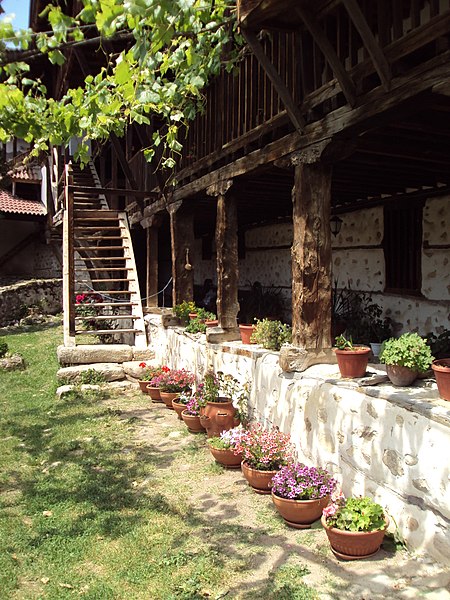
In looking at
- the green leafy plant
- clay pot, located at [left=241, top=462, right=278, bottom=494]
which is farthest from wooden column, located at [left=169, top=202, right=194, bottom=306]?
the green leafy plant

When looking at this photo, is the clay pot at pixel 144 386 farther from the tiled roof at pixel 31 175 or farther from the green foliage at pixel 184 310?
the tiled roof at pixel 31 175

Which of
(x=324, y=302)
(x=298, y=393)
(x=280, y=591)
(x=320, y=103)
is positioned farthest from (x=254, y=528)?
(x=320, y=103)

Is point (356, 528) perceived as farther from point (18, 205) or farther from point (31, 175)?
point (31, 175)

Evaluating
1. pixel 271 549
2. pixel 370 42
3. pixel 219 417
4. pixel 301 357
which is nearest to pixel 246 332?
pixel 219 417

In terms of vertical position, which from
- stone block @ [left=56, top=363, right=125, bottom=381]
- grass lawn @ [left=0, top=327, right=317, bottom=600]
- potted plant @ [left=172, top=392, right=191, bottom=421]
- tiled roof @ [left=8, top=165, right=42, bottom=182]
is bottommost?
grass lawn @ [left=0, top=327, right=317, bottom=600]

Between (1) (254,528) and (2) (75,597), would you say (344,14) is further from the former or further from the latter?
(2) (75,597)

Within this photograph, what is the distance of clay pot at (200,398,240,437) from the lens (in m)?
5.57

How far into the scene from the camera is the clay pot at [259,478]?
171 inches

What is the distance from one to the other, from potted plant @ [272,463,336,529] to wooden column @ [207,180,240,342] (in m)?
2.84

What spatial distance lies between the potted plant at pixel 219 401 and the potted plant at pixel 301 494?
1599 millimetres

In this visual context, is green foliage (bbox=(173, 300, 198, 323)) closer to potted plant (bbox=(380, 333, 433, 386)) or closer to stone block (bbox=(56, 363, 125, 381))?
stone block (bbox=(56, 363, 125, 381))

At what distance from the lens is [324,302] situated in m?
4.70

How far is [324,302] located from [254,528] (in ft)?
6.60

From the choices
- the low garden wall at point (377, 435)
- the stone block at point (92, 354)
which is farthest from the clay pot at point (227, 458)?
the stone block at point (92, 354)
